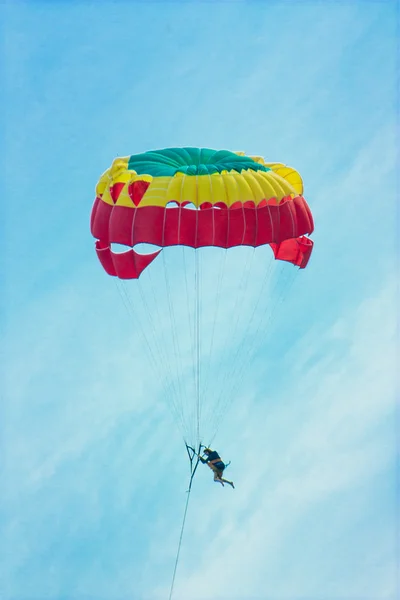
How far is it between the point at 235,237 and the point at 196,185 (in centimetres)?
177

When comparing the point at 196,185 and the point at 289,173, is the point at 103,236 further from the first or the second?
the point at 289,173

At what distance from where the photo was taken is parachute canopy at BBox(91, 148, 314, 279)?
3497cm

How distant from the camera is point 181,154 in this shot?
36.7 metres

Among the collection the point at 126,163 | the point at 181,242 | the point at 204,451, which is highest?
the point at 126,163

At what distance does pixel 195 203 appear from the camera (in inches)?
1369

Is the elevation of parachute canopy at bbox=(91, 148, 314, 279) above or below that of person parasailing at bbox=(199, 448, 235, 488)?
above

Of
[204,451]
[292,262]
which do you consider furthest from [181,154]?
[204,451]

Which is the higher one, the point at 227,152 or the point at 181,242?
the point at 227,152

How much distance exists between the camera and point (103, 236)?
36.3 meters

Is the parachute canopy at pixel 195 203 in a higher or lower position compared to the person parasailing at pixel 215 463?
higher

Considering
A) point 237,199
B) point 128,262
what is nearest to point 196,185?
point 237,199

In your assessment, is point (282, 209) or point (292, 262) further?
point (292, 262)

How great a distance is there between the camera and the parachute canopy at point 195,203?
1377 inches

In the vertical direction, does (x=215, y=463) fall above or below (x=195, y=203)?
below
